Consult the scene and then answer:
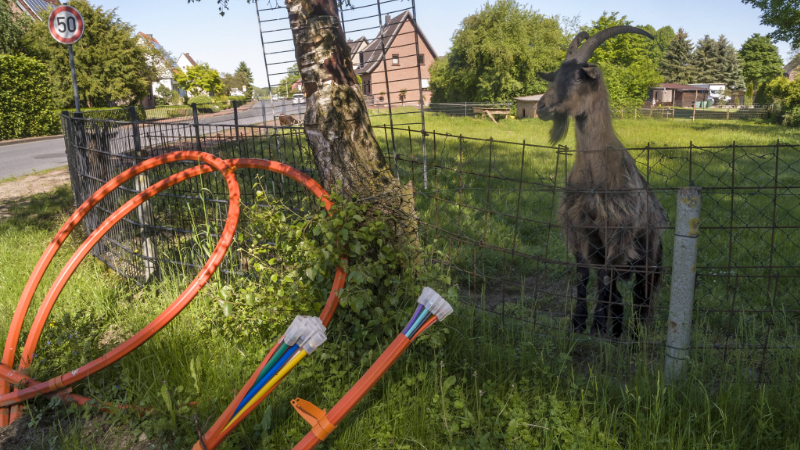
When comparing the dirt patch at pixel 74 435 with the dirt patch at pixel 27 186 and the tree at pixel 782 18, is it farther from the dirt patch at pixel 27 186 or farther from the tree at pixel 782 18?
the tree at pixel 782 18

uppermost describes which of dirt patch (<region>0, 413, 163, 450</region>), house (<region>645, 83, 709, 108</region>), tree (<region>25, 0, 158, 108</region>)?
tree (<region>25, 0, 158, 108</region>)

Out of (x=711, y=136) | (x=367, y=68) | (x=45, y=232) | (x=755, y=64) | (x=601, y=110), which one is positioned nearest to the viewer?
(x=601, y=110)

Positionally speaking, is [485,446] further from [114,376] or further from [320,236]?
[114,376]

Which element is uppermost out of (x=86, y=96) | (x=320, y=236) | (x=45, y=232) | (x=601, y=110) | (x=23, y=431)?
(x=86, y=96)

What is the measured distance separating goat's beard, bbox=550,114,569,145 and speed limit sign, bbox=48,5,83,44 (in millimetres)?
6019

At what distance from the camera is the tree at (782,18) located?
19.8 metres

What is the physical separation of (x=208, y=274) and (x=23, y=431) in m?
1.29

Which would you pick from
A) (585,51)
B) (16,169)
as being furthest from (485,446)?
(16,169)

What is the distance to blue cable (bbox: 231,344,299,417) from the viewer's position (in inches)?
77.1

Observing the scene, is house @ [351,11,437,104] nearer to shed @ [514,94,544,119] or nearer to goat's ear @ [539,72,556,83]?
goat's ear @ [539,72,556,83]

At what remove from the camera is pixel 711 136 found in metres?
17.8

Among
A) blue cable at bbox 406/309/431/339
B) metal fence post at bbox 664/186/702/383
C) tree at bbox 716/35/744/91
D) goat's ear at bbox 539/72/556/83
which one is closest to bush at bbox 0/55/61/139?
goat's ear at bbox 539/72/556/83

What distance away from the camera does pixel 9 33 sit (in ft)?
87.0

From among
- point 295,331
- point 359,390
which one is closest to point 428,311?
point 359,390
